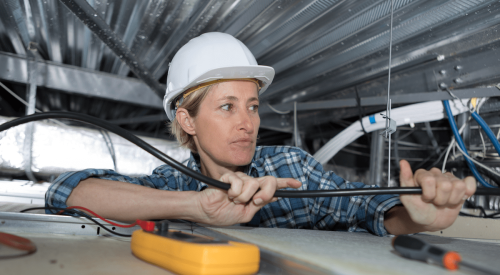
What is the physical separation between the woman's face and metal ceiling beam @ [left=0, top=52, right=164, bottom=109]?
976mm

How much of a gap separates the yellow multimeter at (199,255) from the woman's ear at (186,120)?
74cm

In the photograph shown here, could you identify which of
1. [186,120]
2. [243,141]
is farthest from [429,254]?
[186,120]

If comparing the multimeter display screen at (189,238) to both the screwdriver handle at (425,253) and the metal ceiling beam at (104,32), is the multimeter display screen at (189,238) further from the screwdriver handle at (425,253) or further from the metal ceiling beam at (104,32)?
the metal ceiling beam at (104,32)

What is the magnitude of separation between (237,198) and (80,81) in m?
1.53

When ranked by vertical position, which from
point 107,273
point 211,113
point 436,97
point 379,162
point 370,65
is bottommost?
point 107,273

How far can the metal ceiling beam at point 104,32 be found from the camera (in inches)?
42.0

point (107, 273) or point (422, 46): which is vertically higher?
point (422, 46)

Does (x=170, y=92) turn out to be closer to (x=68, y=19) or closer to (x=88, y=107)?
(x=68, y=19)

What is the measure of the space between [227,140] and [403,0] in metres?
0.70

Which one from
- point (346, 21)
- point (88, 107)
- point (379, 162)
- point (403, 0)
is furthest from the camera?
point (88, 107)

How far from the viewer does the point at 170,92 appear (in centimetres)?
119

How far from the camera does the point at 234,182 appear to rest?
637 mm

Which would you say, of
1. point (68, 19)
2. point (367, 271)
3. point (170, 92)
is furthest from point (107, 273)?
point (68, 19)

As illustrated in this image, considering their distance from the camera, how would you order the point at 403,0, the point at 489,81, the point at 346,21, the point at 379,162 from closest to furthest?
the point at 403,0 < the point at 346,21 < the point at 489,81 < the point at 379,162
